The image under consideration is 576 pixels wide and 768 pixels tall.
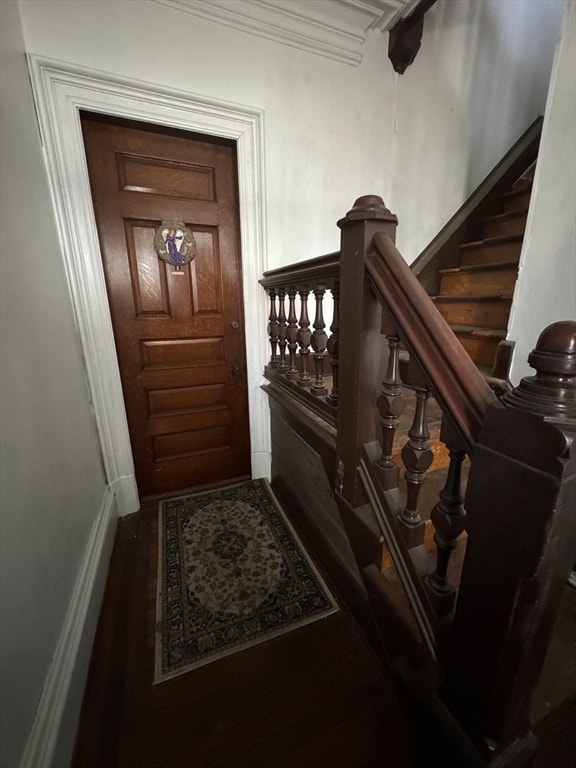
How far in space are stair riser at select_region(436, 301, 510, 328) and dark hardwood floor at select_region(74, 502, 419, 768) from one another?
181 centimetres

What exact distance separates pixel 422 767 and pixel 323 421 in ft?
3.44

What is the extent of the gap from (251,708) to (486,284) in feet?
7.96

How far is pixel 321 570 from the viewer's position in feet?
4.92

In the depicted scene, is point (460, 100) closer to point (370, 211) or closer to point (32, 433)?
point (370, 211)

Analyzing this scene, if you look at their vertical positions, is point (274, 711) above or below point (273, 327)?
below

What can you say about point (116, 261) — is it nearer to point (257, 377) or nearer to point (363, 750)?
point (257, 377)

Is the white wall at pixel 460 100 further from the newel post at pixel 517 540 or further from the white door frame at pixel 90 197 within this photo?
the newel post at pixel 517 540

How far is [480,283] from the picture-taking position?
79.0 inches

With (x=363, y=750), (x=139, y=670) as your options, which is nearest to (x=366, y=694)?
(x=363, y=750)

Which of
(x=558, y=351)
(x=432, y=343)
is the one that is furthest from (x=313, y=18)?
(x=558, y=351)

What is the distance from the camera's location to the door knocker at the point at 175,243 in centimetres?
174

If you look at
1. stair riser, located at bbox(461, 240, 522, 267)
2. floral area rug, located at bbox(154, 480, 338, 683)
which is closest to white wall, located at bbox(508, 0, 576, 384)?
stair riser, located at bbox(461, 240, 522, 267)

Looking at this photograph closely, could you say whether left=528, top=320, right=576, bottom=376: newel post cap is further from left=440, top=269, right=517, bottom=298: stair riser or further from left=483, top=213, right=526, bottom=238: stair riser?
left=483, top=213, right=526, bottom=238: stair riser

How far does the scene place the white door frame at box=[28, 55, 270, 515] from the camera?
1.42 metres
